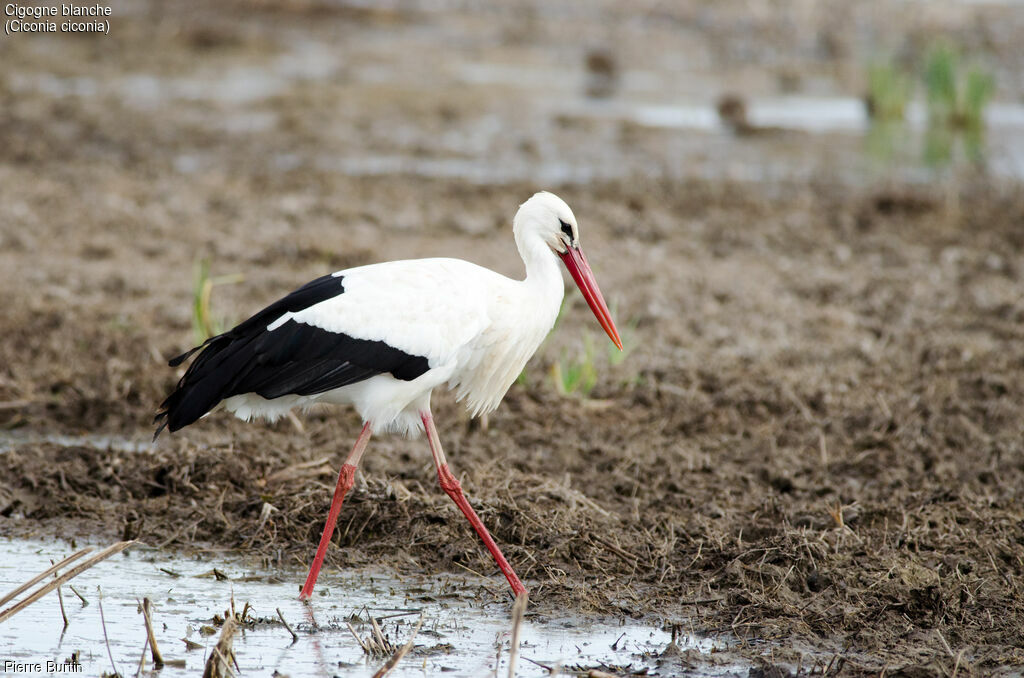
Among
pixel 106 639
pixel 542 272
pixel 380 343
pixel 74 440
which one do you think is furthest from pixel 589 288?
pixel 74 440

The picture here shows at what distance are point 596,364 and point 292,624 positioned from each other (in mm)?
3312

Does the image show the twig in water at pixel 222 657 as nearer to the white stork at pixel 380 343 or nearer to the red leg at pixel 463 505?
the white stork at pixel 380 343

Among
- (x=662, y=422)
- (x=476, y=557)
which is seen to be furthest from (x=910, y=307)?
(x=476, y=557)

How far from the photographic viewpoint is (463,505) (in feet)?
16.6

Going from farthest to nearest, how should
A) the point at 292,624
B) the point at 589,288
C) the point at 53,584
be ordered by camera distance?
the point at 589,288 < the point at 292,624 < the point at 53,584

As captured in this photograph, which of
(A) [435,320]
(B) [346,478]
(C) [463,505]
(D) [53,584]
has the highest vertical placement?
(A) [435,320]

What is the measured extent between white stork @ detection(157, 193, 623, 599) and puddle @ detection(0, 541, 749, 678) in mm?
208

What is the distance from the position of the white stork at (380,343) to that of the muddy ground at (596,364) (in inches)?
22.8

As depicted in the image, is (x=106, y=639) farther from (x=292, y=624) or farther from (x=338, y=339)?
(x=338, y=339)

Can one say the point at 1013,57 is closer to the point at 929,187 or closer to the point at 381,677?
the point at 929,187

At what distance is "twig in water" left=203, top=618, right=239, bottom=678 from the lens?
3.71 m

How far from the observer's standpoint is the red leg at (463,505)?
4.81 meters

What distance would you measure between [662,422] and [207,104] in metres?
8.94

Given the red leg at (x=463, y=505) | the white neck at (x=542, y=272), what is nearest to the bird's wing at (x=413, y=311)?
the white neck at (x=542, y=272)
